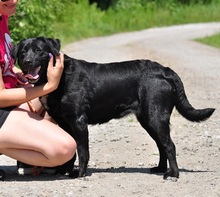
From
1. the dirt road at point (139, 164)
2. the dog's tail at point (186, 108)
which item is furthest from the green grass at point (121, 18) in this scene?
the dog's tail at point (186, 108)

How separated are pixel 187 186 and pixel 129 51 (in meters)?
14.7

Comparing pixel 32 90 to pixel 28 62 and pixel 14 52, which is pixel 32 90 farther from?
pixel 14 52

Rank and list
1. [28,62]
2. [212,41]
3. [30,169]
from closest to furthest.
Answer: [28,62] → [30,169] → [212,41]

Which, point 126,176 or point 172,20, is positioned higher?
point 126,176

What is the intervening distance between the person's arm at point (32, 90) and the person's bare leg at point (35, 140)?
0.12 metres

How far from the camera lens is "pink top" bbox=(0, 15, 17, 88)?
5958 mm

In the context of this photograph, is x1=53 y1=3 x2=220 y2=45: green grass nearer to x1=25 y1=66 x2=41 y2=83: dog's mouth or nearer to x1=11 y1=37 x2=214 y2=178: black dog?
x1=11 y1=37 x2=214 y2=178: black dog

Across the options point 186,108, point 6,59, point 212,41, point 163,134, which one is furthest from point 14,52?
point 212,41

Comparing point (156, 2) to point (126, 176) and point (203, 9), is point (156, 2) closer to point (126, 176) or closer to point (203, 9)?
point (203, 9)

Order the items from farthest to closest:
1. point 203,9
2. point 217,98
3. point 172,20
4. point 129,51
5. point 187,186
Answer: point 203,9 < point 172,20 < point 129,51 < point 217,98 < point 187,186

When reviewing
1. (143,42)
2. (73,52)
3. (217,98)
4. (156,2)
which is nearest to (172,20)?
(156,2)

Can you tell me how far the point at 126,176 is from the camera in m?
6.09

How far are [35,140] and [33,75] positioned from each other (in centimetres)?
51

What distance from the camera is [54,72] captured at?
5.82m
